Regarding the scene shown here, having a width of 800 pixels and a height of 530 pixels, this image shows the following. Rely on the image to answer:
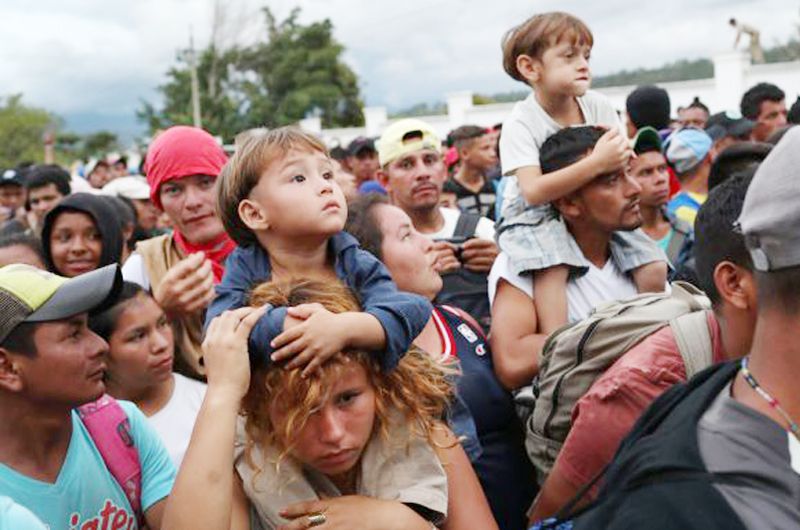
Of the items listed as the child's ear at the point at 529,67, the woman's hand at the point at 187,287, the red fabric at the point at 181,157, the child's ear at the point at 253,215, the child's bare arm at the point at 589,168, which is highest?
the child's ear at the point at 529,67

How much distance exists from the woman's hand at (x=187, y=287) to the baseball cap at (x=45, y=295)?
0.61 meters

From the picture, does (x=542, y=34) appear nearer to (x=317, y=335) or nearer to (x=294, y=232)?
(x=294, y=232)

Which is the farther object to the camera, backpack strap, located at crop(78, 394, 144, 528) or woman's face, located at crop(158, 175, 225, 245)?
woman's face, located at crop(158, 175, 225, 245)

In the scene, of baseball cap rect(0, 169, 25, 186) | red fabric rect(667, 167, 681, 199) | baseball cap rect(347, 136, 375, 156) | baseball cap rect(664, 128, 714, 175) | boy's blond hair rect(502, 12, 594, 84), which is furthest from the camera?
baseball cap rect(347, 136, 375, 156)

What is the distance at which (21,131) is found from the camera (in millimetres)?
56969

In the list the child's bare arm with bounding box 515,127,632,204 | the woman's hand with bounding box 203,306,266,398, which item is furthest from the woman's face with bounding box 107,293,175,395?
the child's bare arm with bounding box 515,127,632,204

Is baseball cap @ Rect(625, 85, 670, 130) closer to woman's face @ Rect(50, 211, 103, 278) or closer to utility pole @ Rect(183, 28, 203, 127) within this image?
woman's face @ Rect(50, 211, 103, 278)

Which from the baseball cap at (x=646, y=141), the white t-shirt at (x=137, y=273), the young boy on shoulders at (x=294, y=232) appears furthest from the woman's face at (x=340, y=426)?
the baseball cap at (x=646, y=141)

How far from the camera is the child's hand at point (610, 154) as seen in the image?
9.78ft

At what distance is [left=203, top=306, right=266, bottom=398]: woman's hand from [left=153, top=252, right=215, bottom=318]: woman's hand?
3.33ft

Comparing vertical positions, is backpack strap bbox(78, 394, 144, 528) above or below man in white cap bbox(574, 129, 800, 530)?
below

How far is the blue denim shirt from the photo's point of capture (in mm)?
2131

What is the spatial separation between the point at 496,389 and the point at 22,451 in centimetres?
151

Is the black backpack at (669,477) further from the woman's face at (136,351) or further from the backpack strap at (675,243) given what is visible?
the backpack strap at (675,243)
